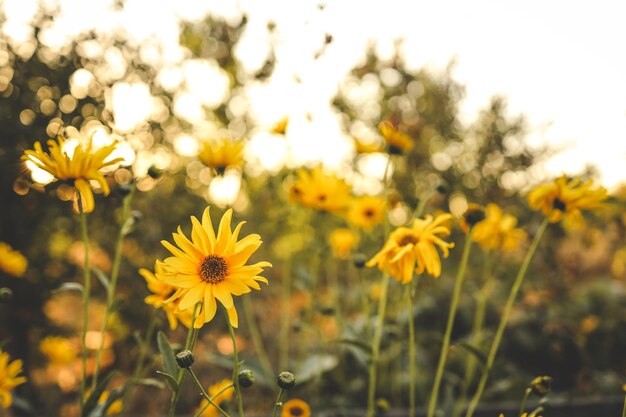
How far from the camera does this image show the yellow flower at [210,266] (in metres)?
0.88

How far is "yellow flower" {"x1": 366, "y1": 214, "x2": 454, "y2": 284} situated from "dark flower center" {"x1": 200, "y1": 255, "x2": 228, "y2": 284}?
1.20ft

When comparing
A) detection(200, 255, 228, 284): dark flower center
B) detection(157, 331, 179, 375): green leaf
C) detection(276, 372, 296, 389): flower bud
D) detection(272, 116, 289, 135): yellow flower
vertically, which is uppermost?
detection(272, 116, 289, 135): yellow flower

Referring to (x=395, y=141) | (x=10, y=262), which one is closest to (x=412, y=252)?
(x=395, y=141)

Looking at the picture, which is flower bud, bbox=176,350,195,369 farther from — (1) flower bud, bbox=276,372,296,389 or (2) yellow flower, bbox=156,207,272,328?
(1) flower bud, bbox=276,372,296,389

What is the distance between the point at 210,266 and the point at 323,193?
2.98 feet

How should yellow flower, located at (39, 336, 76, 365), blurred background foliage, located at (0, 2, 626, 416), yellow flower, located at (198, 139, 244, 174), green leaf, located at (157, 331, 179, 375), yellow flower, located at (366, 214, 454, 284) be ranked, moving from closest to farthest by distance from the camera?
green leaf, located at (157, 331, 179, 375)
yellow flower, located at (366, 214, 454, 284)
yellow flower, located at (198, 139, 244, 174)
blurred background foliage, located at (0, 2, 626, 416)
yellow flower, located at (39, 336, 76, 365)

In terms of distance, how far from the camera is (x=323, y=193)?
1776 mm

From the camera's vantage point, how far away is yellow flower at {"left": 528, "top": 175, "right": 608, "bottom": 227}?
127 cm

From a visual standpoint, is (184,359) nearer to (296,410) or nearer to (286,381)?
(286,381)

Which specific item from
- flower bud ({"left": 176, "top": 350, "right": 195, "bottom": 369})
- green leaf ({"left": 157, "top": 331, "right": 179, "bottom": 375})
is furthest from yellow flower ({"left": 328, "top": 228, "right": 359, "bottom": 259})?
flower bud ({"left": 176, "top": 350, "right": 195, "bottom": 369})

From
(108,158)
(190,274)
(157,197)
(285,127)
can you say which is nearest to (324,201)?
(285,127)

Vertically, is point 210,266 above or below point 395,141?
below

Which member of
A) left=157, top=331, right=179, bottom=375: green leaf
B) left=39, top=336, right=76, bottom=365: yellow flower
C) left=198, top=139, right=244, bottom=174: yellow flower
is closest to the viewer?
left=157, top=331, right=179, bottom=375: green leaf

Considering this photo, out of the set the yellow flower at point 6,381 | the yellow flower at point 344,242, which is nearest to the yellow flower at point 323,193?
the yellow flower at point 344,242
